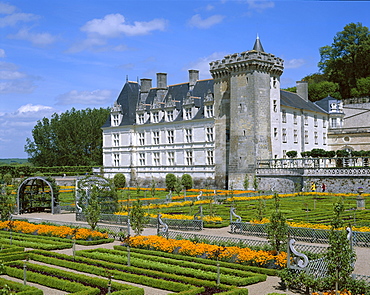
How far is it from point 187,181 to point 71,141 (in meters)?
29.5

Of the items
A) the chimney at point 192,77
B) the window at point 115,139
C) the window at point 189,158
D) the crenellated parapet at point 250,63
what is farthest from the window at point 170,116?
the window at point 115,139

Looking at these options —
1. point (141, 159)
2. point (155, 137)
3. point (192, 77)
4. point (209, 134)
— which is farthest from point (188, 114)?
point (141, 159)

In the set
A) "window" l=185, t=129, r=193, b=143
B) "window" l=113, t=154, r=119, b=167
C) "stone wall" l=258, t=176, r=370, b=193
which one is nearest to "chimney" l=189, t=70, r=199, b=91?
"window" l=185, t=129, r=193, b=143

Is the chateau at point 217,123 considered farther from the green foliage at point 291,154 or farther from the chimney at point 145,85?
the green foliage at point 291,154

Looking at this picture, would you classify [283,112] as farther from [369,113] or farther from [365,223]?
[365,223]

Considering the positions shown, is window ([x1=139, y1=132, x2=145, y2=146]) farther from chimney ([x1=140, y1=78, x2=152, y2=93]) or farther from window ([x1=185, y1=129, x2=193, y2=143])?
window ([x1=185, y1=129, x2=193, y2=143])

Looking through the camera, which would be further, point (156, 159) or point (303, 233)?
point (156, 159)

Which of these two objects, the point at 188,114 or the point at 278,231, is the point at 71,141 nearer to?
the point at 188,114

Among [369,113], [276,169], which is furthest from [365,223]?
[369,113]

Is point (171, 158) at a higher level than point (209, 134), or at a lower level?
lower

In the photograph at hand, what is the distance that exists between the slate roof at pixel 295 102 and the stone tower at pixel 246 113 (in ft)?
11.6

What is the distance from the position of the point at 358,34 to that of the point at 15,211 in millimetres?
55387

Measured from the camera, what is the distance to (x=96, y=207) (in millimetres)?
23484

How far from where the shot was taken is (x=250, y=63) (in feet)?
151
